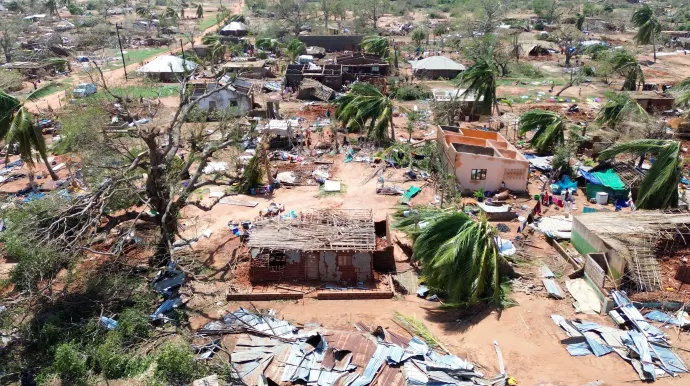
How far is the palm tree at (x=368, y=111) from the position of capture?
82.7 ft

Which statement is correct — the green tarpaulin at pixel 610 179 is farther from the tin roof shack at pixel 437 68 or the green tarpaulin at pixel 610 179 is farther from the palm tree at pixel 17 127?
the palm tree at pixel 17 127

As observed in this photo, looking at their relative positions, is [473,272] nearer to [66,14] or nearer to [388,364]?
[388,364]

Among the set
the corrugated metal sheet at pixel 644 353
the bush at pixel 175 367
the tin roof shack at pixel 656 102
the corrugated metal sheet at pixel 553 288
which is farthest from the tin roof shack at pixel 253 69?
the corrugated metal sheet at pixel 644 353

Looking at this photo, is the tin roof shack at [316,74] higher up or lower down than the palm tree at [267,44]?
lower down

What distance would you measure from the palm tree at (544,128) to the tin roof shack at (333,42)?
26.0 m

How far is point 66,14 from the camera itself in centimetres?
7400

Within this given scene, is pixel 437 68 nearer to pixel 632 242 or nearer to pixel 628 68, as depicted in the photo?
pixel 628 68

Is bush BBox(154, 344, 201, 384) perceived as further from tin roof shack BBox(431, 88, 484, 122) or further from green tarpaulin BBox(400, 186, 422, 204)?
tin roof shack BBox(431, 88, 484, 122)

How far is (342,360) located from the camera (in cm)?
1107

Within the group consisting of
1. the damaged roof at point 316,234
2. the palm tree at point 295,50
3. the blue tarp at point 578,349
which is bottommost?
the blue tarp at point 578,349

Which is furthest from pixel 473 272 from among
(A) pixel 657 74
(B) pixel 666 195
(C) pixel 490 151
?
(A) pixel 657 74

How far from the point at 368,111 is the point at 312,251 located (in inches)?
514

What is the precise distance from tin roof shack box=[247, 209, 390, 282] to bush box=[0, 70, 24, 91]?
950 inches

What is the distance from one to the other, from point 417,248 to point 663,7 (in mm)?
84290
